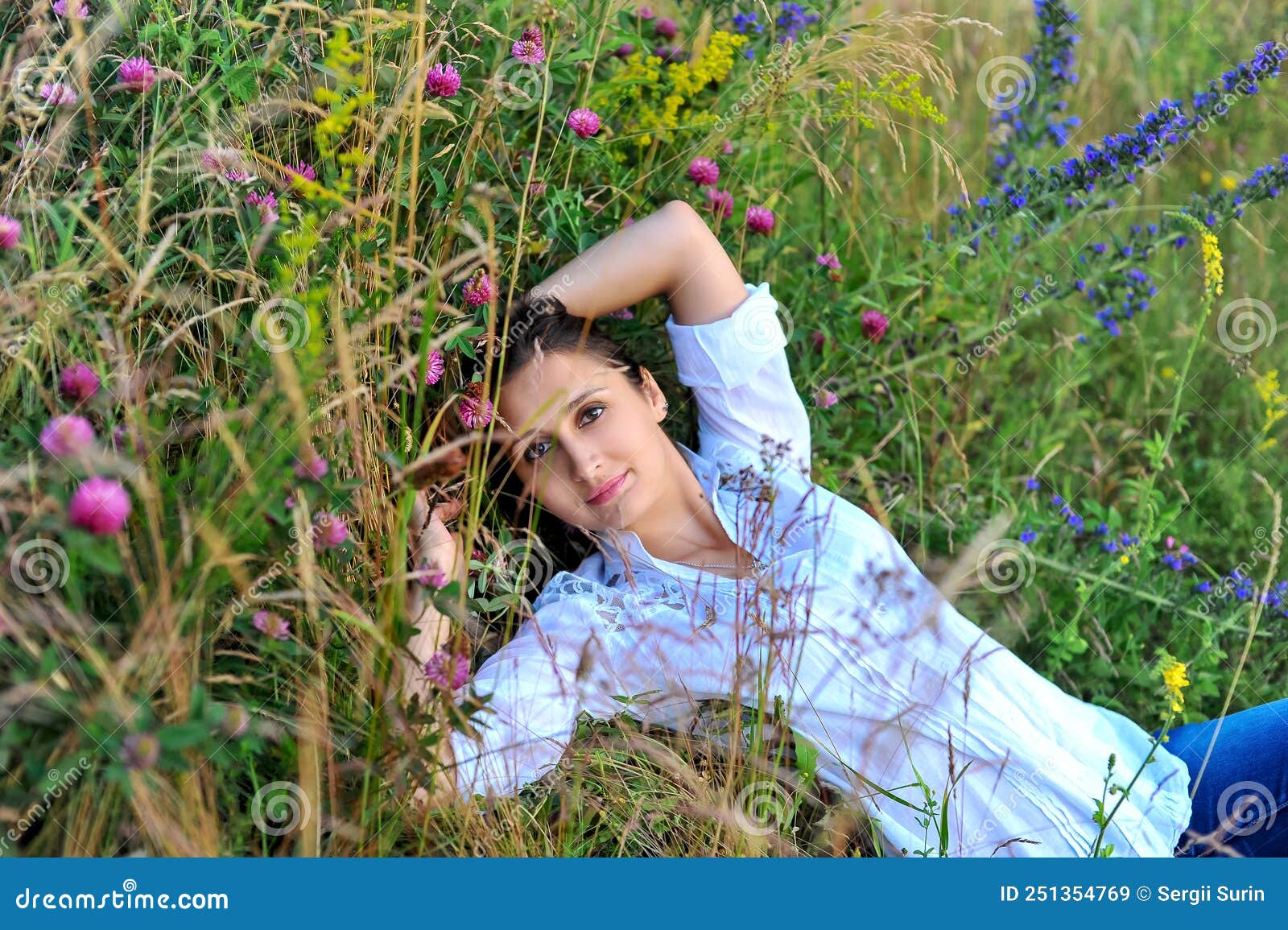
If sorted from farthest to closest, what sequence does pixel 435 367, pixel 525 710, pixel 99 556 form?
pixel 435 367
pixel 525 710
pixel 99 556

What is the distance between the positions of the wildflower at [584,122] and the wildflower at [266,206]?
624 millimetres

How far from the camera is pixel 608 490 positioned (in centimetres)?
214

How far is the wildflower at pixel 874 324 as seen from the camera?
258 centimetres

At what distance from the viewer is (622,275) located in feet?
7.39

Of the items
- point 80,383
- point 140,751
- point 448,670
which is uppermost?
point 80,383

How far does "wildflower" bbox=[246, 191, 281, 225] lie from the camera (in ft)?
→ 5.89

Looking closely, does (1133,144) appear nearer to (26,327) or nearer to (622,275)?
(622,275)

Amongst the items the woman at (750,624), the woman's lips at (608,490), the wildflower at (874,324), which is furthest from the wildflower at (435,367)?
the wildflower at (874,324)

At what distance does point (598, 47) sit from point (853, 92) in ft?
1.87

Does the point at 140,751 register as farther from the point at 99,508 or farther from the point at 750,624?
the point at 750,624

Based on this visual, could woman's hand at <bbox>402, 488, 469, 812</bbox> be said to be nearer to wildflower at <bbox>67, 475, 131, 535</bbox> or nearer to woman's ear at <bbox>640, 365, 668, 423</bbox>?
wildflower at <bbox>67, 475, 131, 535</bbox>

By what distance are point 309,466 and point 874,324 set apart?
1493 mm

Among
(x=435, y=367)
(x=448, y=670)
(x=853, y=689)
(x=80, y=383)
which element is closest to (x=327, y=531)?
(x=448, y=670)

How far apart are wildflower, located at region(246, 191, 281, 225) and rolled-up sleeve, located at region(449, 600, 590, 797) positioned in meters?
0.76
